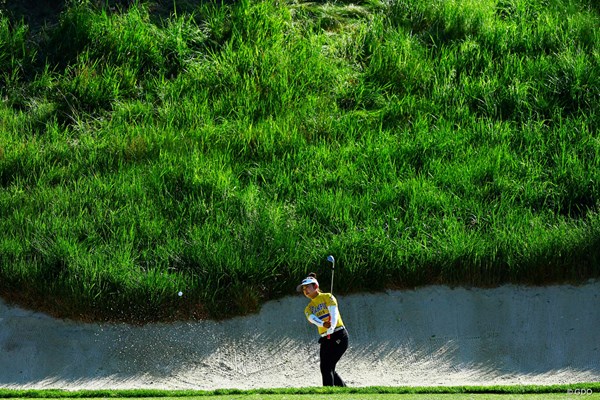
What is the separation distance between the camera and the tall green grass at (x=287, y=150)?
1207cm

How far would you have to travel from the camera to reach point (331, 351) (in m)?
10.4

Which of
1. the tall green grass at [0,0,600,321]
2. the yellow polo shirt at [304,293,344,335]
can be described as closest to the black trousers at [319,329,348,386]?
the yellow polo shirt at [304,293,344,335]

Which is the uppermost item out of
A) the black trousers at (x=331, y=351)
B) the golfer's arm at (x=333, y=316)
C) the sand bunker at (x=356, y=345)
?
the golfer's arm at (x=333, y=316)

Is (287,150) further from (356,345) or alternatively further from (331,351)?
(331,351)

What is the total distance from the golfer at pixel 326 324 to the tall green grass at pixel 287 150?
170 centimetres

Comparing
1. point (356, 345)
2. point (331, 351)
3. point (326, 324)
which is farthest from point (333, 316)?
point (356, 345)

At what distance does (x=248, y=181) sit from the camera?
13328 millimetres

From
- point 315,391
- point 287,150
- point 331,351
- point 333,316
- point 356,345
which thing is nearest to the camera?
point 315,391

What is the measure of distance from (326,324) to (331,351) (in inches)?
12.1

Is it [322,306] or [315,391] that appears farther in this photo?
[322,306]

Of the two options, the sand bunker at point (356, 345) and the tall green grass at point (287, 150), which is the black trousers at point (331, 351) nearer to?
the sand bunker at point (356, 345)

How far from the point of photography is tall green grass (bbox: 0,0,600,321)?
12070mm

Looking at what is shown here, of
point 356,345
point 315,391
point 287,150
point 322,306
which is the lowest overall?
point 356,345

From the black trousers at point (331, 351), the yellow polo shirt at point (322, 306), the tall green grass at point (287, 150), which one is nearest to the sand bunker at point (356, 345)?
the tall green grass at point (287, 150)
